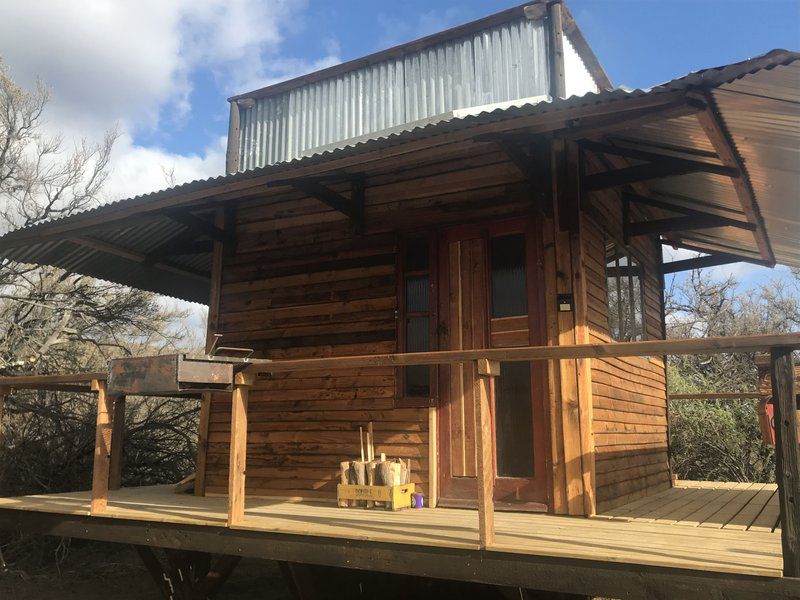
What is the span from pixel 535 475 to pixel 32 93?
47.4 ft

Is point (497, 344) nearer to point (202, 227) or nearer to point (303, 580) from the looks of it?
point (303, 580)

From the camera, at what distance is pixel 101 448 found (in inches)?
207

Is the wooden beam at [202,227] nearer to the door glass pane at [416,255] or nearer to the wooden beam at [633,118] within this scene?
the door glass pane at [416,255]

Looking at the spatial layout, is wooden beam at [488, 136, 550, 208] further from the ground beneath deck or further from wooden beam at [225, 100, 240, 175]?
wooden beam at [225, 100, 240, 175]

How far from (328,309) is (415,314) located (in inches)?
38.7

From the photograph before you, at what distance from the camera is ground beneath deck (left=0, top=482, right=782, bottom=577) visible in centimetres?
347

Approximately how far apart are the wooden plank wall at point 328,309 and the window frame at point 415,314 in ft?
0.26

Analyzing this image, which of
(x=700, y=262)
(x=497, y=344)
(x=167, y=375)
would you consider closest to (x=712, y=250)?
(x=700, y=262)

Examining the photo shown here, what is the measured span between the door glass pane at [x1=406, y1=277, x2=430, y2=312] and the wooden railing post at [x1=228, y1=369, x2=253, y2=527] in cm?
197

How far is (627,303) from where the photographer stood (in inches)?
277

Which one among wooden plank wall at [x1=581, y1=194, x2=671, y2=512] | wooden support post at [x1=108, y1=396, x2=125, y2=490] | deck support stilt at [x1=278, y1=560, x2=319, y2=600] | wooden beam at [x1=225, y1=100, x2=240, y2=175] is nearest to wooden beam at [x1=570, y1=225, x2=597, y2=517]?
wooden plank wall at [x1=581, y1=194, x2=671, y2=512]

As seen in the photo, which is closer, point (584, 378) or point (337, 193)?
point (584, 378)

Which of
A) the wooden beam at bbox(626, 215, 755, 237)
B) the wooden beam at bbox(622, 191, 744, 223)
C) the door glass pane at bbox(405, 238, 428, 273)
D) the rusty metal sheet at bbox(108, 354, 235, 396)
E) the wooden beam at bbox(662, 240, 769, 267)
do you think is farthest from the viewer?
the wooden beam at bbox(662, 240, 769, 267)

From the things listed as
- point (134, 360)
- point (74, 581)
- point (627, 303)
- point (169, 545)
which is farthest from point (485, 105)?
point (74, 581)
